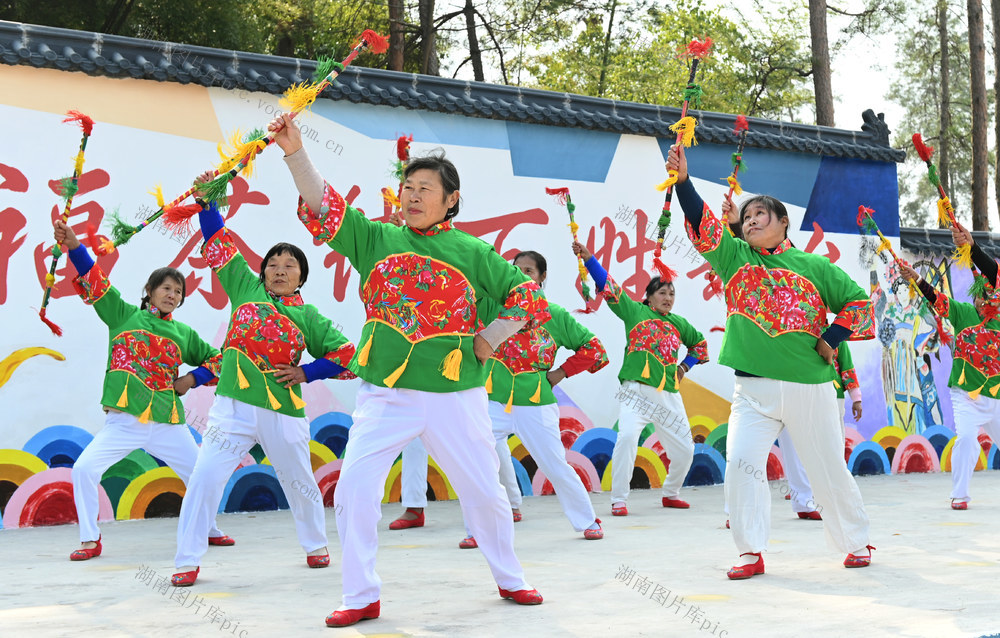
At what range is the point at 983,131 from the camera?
14.8 meters

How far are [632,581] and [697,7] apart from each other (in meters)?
19.8

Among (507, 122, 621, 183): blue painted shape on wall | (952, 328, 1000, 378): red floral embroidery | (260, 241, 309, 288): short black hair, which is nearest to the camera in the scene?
(260, 241, 309, 288): short black hair

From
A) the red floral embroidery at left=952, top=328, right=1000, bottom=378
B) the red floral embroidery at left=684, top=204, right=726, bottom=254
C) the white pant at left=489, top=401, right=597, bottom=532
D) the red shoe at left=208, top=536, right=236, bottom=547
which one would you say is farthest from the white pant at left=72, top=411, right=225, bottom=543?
the red floral embroidery at left=952, top=328, right=1000, bottom=378

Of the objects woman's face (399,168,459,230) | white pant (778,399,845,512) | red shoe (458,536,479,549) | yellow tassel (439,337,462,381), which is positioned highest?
woman's face (399,168,459,230)

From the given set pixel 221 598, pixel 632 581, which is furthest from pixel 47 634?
pixel 632 581

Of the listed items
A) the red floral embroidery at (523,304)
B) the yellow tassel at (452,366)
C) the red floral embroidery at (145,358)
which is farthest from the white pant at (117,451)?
the red floral embroidery at (523,304)

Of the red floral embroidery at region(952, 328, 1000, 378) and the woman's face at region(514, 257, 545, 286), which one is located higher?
the woman's face at region(514, 257, 545, 286)

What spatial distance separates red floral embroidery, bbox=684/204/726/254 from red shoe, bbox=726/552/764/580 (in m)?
1.28

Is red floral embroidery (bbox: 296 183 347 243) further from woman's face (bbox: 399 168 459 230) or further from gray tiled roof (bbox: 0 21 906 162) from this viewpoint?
gray tiled roof (bbox: 0 21 906 162)

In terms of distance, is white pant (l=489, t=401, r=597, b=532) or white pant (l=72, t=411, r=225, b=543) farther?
white pant (l=489, t=401, r=597, b=532)

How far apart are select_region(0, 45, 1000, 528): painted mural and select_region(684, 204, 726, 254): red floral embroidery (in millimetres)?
2291

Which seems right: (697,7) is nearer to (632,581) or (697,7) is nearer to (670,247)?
(670,247)

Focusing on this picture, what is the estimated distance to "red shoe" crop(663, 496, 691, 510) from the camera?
674 centimetres

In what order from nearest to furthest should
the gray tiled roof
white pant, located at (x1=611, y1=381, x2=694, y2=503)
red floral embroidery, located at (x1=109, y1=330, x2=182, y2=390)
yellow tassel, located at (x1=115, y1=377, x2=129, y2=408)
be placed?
yellow tassel, located at (x1=115, y1=377, x2=129, y2=408)
red floral embroidery, located at (x1=109, y1=330, x2=182, y2=390)
the gray tiled roof
white pant, located at (x1=611, y1=381, x2=694, y2=503)
